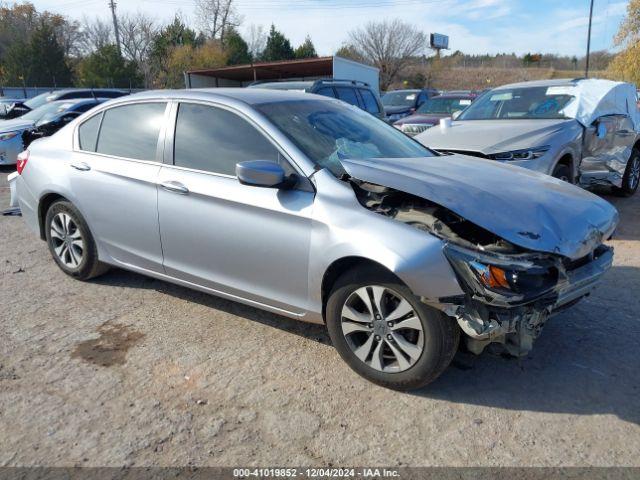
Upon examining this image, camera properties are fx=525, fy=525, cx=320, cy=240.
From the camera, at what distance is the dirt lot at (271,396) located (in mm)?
2586

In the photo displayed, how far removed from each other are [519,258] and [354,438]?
1.27 metres

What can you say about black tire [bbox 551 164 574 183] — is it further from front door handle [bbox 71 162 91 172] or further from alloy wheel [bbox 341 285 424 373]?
front door handle [bbox 71 162 91 172]

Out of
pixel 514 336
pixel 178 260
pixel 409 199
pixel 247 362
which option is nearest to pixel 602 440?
pixel 514 336

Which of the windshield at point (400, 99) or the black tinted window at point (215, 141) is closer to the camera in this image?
the black tinted window at point (215, 141)

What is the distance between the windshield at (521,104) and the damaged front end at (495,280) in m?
4.47

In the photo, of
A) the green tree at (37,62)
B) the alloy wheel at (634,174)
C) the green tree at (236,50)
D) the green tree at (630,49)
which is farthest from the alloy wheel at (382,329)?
the green tree at (37,62)

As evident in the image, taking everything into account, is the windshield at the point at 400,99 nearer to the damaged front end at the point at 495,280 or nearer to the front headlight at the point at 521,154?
the front headlight at the point at 521,154

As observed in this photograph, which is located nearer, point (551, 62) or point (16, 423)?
point (16, 423)

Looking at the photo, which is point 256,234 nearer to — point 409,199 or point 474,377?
point 409,199

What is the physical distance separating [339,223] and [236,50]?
162 ft

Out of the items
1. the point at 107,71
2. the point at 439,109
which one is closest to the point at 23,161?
Result: the point at 439,109

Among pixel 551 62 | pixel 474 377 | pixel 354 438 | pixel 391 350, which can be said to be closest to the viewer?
pixel 354 438

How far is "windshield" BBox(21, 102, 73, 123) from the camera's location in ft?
38.6

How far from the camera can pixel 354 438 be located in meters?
2.67
